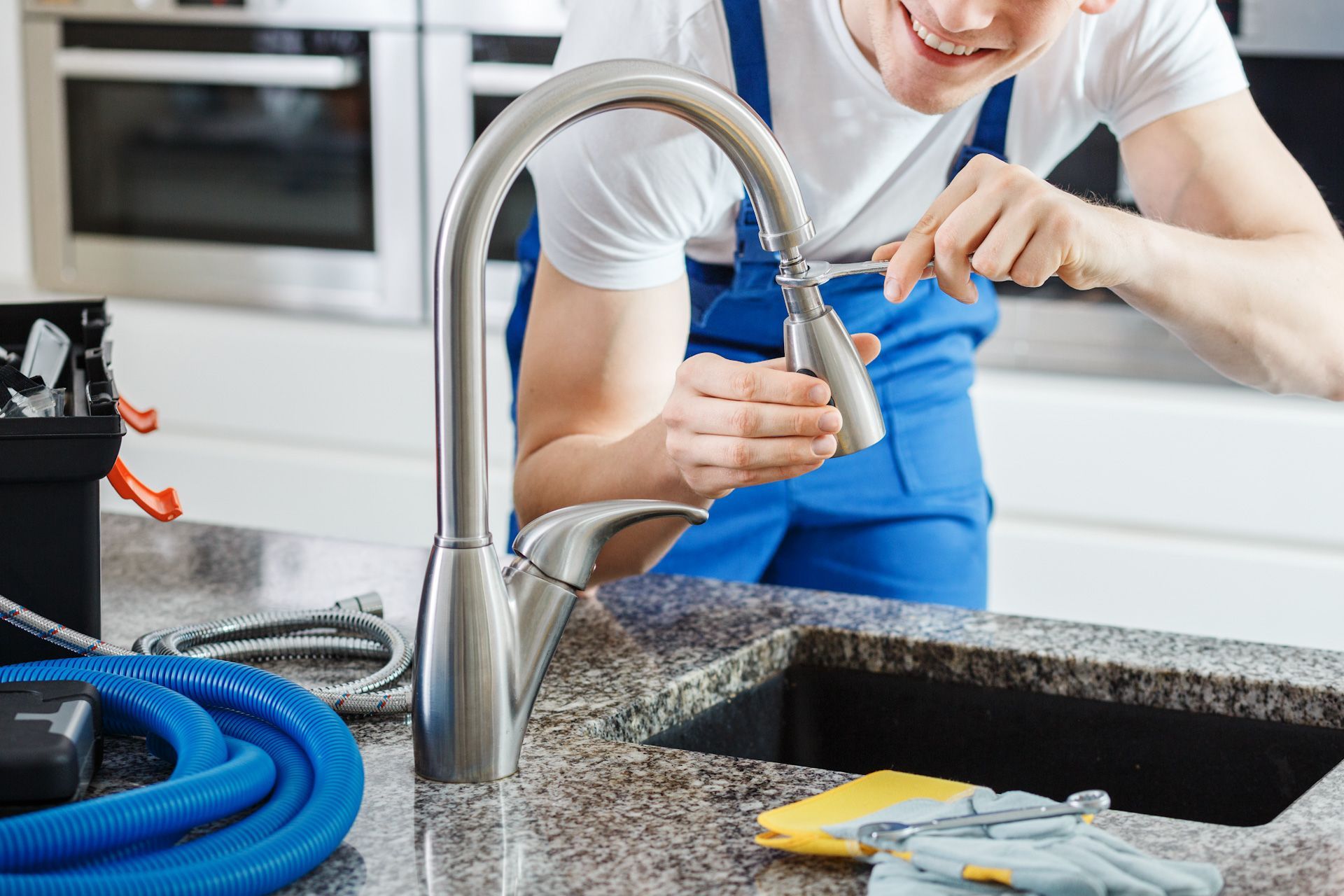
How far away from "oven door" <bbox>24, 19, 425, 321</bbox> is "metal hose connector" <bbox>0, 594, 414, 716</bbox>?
5.03 ft

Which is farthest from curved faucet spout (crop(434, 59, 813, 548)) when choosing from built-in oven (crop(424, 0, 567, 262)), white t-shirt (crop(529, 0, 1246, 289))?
built-in oven (crop(424, 0, 567, 262))

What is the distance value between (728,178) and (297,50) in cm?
146

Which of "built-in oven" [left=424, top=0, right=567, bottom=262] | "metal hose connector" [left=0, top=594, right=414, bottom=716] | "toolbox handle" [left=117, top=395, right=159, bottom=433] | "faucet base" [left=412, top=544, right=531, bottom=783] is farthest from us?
"built-in oven" [left=424, top=0, right=567, bottom=262]

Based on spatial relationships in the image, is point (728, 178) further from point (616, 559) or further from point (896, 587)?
point (896, 587)

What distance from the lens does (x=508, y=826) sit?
728mm

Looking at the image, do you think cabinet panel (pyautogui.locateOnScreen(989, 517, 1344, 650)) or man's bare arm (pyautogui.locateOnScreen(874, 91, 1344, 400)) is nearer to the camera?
man's bare arm (pyautogui.locateOnScreen(874, 91, 1344, 400))

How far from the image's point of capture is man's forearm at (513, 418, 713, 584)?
117cm

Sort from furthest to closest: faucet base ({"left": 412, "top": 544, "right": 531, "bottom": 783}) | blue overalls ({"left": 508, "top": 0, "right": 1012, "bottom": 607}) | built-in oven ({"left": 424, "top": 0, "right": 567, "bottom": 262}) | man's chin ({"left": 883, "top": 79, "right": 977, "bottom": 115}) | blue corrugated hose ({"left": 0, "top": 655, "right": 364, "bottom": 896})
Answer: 1. built-in oven ({"left": 424, "top": 0, "right": 567, "bottom": 262})
2. blue overalls ({"left": 508, "top": 0, "right": 1012, "bottom": 607})
3. man's chin ({"left": 883, "top": 79, "right": 977, "bottom": 115})
4. faucet base ({"left": 412, "top": 544, "right": 531, "bottom": 783})
5. blue corrugated hose ({"left": 0, "top": 655, "right": 364, "bottom": 896})

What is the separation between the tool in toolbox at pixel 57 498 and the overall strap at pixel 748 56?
565 mm

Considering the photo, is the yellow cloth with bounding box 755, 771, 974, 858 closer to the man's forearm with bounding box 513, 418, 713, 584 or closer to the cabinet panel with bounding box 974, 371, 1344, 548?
the man's forearm with bounding box 513, 418, 713, 584

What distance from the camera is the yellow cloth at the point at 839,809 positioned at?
0.69 metres

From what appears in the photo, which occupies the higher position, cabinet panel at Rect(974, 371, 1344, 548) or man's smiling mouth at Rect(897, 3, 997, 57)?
man's smiling mouth at Rect(897, 3, 997, 57)

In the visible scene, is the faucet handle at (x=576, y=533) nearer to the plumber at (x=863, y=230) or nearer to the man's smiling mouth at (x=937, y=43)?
the plumber at (x=863, y=230)

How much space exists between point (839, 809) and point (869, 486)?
0.78 meters
